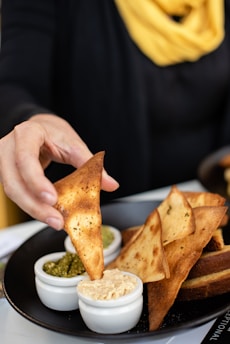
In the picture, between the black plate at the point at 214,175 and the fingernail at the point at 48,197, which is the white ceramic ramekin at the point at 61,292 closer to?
the fingernail at the point at 48,197

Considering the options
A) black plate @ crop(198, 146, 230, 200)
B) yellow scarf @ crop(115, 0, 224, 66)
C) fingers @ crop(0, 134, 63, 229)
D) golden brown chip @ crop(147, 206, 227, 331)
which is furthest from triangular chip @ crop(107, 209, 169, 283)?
yellow scarf @ crop(115, 0, 224, 66)

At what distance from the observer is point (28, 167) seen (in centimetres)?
52

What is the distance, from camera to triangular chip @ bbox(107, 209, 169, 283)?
22.9 inches

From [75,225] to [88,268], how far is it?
0.15ft

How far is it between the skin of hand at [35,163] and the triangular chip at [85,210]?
1.1 inches

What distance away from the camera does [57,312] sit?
1.97ft

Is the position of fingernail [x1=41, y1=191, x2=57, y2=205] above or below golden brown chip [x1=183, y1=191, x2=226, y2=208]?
above

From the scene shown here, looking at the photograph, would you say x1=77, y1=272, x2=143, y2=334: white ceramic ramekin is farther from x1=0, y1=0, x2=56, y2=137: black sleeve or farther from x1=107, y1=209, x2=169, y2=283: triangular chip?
x1=0, y1=0, x2=56, y2=137: black sleeve

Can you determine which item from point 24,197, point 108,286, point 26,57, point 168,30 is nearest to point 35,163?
point 24,197

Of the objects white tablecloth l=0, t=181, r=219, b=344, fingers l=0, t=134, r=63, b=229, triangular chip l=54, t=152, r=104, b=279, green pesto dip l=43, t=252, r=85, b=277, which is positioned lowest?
white tablecloth l=0, t=181, r=219, b=344

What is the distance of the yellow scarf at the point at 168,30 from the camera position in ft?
3.76

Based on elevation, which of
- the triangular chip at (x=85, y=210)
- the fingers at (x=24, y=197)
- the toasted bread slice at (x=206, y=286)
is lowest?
the toasted bread slice at (x=206, y=286)

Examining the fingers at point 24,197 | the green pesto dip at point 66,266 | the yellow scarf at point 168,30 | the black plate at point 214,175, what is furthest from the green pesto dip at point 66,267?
the yellow scarf at point 168,30

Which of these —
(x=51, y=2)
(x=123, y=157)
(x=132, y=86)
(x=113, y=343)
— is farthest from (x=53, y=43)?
(x=113, y=343)
